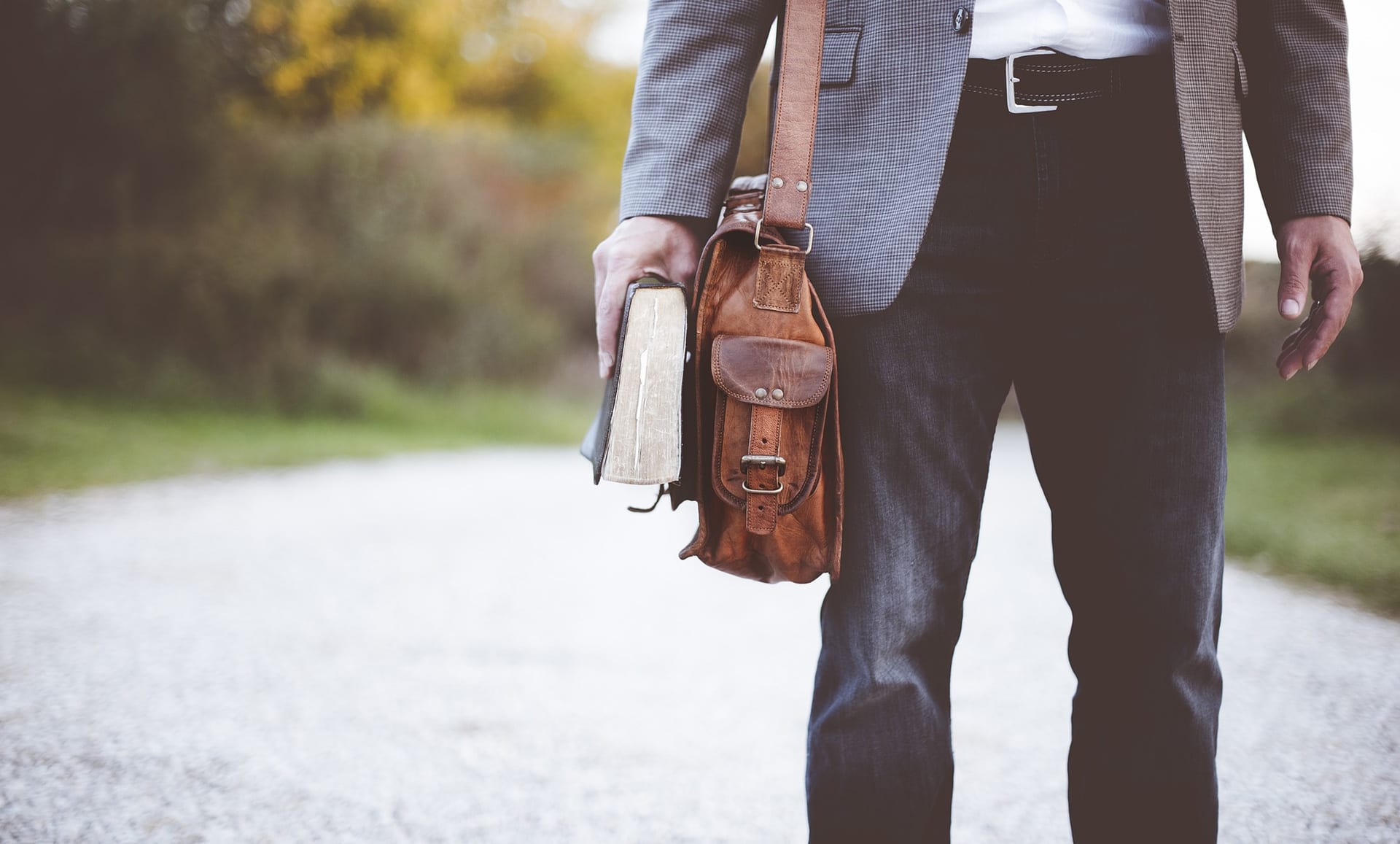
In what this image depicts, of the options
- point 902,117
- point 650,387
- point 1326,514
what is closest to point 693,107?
point 902,117

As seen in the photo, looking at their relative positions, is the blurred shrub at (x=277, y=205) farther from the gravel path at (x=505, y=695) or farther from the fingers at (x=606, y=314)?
the fingers at (x=606, y=314)

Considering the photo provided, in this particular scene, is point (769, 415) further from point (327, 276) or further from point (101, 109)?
point (327, 276)

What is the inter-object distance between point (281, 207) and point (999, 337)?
1179cm

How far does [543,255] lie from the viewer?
14219 millimetres

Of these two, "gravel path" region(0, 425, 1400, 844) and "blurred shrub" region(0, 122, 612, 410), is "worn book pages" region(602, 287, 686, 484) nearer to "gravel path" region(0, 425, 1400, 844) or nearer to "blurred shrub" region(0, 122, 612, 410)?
"gravel path" region(0, 425, 1400, 844)

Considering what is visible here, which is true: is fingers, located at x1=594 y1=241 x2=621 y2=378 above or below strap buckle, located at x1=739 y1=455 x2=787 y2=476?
above

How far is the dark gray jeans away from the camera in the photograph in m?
1.28

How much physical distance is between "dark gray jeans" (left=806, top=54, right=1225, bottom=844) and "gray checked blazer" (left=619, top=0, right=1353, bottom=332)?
0.04 m

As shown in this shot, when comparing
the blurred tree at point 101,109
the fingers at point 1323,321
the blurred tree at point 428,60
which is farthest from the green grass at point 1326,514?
the blurred tree at point 428,60

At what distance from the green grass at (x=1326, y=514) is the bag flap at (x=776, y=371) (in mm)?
3658

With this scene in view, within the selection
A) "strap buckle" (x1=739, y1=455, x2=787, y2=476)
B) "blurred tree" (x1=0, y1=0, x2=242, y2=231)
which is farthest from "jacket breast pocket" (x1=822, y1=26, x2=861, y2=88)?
"blurred tree" (x1=0, y1=0, x2=242, y2=231)

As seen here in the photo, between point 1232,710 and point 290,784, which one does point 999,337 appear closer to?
point 290,784

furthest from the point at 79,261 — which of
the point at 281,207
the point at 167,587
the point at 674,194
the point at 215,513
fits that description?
the point at 674,194

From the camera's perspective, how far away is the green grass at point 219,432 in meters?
6.62
